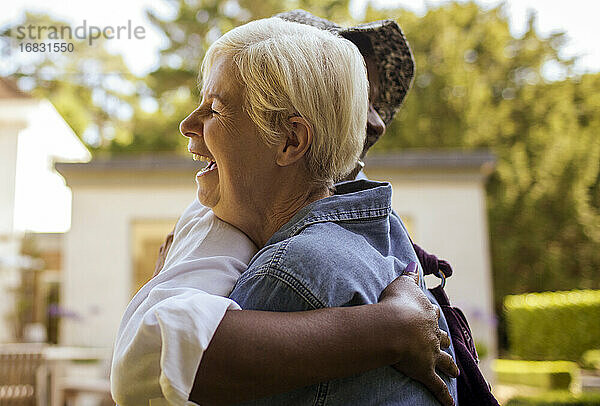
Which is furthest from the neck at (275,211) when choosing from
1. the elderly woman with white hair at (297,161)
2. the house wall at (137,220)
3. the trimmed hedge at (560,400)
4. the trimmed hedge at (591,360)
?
the trimmed hedge at (591,360)

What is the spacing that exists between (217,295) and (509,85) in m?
19.3

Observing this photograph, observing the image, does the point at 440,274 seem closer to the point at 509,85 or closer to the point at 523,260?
the point at 523,260

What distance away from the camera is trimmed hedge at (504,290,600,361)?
10.1 meters

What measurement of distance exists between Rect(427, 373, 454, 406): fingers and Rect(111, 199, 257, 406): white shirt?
0.30 meters

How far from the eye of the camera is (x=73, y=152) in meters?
17.6

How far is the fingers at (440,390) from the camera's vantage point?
0.88 meters

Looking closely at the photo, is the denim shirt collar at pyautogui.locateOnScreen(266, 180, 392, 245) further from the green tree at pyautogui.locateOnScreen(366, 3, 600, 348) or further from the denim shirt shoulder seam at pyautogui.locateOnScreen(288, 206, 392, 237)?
the green tree at pyautogui.locateOnScreen(366, 3, 600, 348)

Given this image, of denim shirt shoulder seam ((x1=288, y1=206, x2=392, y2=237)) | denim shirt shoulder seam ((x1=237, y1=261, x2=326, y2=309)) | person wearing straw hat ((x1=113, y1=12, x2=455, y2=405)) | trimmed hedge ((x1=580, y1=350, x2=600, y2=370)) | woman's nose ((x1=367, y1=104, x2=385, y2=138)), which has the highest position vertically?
woman's nose ((x1=367, y1=104, x2=385, y2=138))

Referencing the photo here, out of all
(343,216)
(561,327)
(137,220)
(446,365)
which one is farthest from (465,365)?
(561,327)

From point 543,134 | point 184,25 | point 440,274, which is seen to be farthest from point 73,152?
point 440,274

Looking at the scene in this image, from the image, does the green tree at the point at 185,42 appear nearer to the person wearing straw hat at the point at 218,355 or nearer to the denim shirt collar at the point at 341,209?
the denim shirt collar at the point at 341,209

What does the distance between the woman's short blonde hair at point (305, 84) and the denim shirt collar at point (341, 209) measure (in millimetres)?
66

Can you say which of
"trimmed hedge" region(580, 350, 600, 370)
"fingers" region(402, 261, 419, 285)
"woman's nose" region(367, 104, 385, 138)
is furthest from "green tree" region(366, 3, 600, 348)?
"fingers" region(402, 261, 419, 285)

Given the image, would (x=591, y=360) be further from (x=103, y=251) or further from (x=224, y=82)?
(x=224, y=82)
